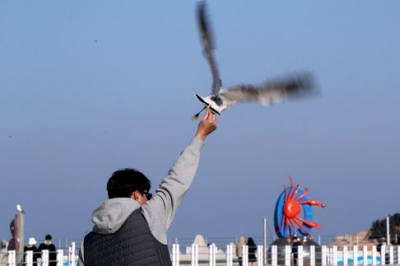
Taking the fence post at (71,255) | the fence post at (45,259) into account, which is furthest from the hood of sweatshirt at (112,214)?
the fence post at (71,255)

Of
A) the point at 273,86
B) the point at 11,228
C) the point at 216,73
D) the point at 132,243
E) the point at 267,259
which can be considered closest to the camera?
the point at 132,243

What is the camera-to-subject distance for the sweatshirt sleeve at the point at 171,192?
4.23 metres

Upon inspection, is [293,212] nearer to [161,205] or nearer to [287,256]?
[287,256]

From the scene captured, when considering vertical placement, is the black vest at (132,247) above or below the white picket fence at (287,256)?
below

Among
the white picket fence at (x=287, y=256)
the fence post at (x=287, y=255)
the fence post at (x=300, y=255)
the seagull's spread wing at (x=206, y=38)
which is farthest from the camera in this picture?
the fence post at (x=300, y=255)

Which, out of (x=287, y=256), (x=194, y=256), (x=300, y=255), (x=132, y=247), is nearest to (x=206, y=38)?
(x=132, y=247)

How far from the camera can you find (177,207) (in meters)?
4.38

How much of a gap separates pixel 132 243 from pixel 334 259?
21919 millimetres

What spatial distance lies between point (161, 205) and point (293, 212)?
25.4 m

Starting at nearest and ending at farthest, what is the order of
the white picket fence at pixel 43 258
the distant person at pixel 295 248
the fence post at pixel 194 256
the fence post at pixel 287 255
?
the white picket fence at pixel 43 258
the fence post at pixel 194 256
the fence post at pixel 287 255
the distant person at pixel 295 248

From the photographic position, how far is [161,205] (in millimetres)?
4293

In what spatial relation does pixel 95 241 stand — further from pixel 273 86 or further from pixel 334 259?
pixel 334 259

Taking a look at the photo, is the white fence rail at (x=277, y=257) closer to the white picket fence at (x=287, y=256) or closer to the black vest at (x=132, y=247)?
the white picket fence at (x=287, y=256)

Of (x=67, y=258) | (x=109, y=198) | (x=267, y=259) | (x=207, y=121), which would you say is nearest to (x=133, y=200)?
(x=109, y=198)
